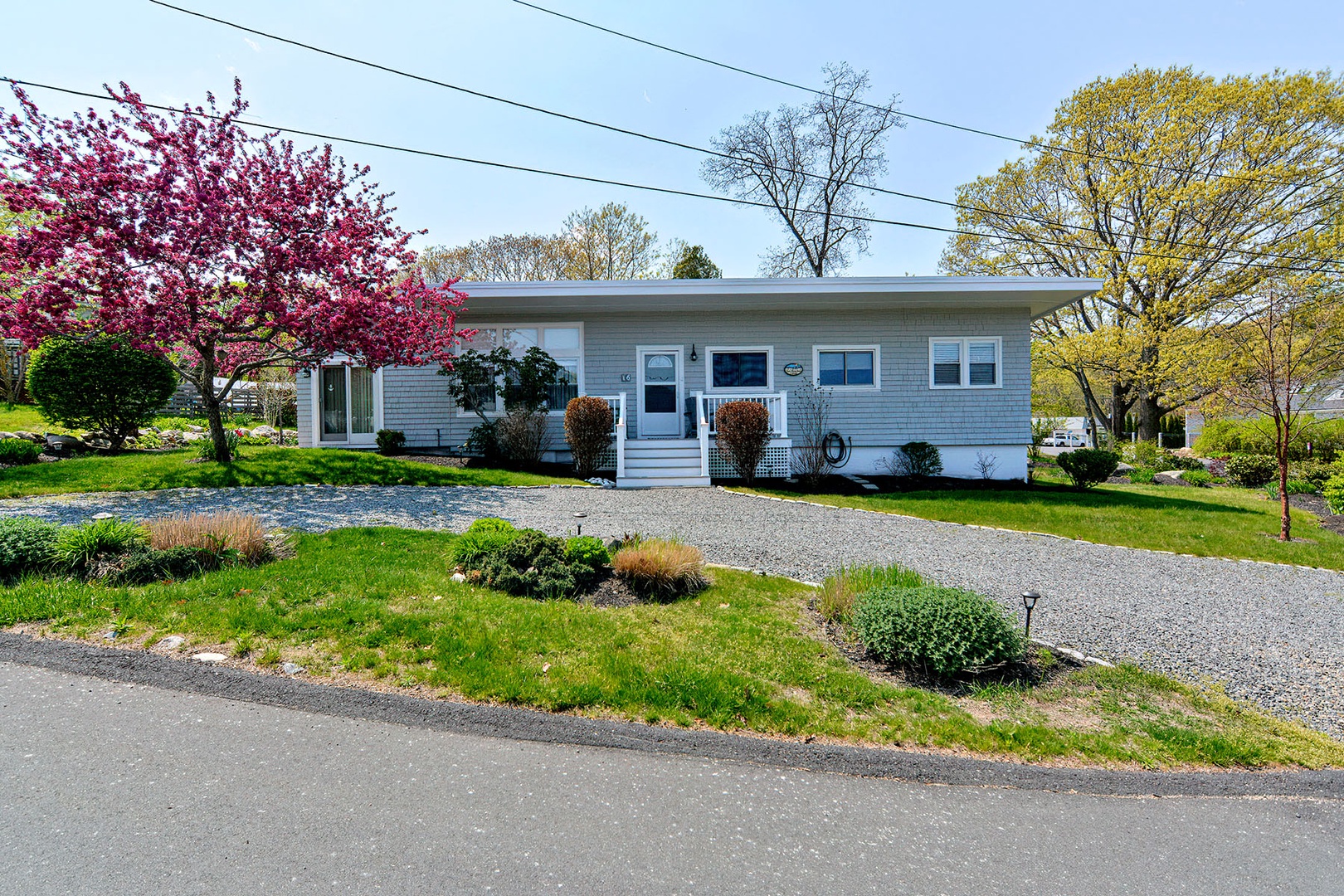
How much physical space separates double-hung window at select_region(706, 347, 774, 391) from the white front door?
2.59 ft

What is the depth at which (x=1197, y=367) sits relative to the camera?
58.5ft

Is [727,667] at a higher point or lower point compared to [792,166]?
lower

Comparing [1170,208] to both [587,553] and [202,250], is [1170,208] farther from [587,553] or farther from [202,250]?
[202,250]

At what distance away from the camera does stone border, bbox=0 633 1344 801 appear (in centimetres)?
286

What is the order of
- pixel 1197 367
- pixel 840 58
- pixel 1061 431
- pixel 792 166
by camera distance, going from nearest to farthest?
pixel 1197 367 < pixel 840 58 < pixel 792 166 < pixel 1061 431

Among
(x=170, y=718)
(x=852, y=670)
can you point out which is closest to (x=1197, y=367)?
(x=852, y=670)

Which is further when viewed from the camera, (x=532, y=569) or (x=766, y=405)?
(x=766, y=405)

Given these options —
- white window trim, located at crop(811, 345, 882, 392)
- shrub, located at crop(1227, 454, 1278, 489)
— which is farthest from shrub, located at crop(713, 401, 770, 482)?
shrub, located at crop(1227, 454, 1278, 489)

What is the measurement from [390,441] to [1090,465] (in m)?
13.8

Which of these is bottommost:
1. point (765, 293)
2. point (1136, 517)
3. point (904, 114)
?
point (1136, 517)

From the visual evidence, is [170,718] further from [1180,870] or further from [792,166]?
[792,166]

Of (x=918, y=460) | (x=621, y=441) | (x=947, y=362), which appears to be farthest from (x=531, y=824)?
(x=947, y=362)

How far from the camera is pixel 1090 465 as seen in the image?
1225 centimetres

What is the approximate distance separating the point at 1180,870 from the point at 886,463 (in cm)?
1157
